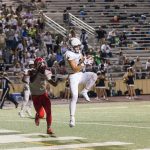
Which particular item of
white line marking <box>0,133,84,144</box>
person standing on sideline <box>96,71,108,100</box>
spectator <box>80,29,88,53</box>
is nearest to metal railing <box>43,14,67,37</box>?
spectator <box>80,29,88,53</box>

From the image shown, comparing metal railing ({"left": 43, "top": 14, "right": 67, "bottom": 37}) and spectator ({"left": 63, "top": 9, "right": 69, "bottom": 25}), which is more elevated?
spectator ({"left": 63, "top": 9, "right": 69, "bottom": 25})

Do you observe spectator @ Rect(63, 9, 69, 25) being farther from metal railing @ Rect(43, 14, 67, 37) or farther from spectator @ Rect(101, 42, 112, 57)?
spectator @ Rect(101, 42, 112, 57)

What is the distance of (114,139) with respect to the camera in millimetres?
11984

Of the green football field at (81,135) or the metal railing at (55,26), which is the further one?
the metal railing at (55,26)

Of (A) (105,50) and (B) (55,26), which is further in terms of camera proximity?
(B) (55,26)

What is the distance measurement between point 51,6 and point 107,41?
5032 millimetres

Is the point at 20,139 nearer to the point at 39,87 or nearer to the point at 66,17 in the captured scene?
the point at 39,87

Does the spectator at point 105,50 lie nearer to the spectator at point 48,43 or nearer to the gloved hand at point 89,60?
the gloved hand at point 89,60

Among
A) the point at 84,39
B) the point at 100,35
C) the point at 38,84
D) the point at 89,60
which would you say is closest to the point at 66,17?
the point at 100,35

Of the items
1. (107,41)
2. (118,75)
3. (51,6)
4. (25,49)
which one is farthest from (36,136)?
(51,6)

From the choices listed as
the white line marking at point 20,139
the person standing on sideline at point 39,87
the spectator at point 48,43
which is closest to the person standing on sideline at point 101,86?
the spectator at point 48,43

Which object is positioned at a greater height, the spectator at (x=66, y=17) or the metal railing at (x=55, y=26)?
the spectator at (x=66, y=17)

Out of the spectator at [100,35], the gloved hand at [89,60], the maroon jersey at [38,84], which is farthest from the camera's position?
the spectator at [100,35]

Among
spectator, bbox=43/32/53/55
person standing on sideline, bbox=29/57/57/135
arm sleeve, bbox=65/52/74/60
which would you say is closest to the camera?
person standing on sideline, bbox=29/57/57/135
